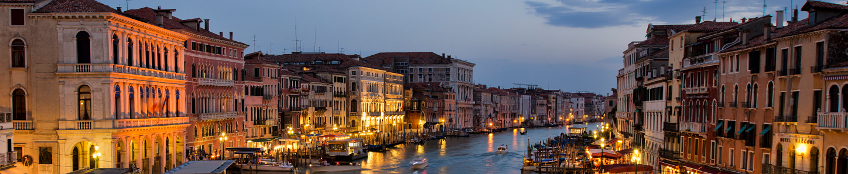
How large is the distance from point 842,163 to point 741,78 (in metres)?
4.73

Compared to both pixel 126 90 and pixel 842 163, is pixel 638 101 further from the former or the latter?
pixel 126 90

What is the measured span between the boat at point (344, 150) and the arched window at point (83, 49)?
73.1 ft

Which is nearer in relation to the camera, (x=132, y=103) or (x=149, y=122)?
(x=132, y=103)

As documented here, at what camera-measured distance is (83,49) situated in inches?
844

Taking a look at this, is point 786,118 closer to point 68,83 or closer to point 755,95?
point 755,95

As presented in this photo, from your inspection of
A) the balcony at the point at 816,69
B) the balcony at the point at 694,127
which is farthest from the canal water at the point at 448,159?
the balcony at the point at 816,69

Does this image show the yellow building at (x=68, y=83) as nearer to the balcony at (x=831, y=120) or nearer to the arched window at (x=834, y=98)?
the balcony at (x=831, y=120)

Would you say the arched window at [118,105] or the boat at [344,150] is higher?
the arched window at [118,105]

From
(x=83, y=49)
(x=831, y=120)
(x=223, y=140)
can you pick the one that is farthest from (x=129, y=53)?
(x=831, y=120)

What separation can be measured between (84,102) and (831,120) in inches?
720

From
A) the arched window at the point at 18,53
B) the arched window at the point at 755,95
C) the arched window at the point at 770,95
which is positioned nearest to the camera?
the arched window at the point at 770,95

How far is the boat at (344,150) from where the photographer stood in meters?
43.3

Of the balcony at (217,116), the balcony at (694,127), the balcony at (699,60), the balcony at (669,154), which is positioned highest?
the balcony at (699,60)

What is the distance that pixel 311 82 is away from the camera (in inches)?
1964
